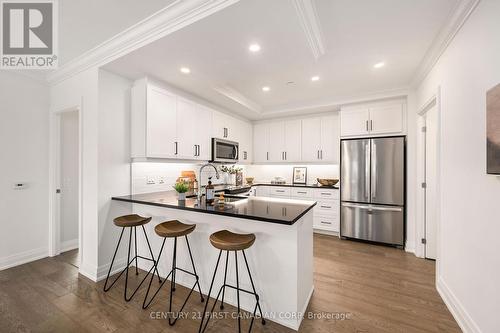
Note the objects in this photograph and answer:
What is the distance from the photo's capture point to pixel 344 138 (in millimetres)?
3949

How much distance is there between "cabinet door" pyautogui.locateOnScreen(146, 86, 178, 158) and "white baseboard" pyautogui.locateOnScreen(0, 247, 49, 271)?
236 cm

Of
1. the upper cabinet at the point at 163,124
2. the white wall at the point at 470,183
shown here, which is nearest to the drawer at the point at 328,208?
the white wall at the point at 470,183

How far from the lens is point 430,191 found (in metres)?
2.99

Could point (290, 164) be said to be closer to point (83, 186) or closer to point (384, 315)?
point (384, 315)

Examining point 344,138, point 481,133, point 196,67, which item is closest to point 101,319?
point 196,67

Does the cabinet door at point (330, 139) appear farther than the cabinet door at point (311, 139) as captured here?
No

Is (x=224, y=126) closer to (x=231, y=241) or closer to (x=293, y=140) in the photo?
(x=293, y=140)

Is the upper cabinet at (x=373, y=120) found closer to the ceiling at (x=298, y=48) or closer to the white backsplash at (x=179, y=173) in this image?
the ceiling at (x=298, y=48)

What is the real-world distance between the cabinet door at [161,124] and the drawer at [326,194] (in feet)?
9.44

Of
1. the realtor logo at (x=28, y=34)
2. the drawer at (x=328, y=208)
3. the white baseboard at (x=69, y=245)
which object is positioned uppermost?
the realtor logo at (x=28, y=34)

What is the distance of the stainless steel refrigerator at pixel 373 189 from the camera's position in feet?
11.3

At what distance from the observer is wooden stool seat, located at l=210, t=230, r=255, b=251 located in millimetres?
1589

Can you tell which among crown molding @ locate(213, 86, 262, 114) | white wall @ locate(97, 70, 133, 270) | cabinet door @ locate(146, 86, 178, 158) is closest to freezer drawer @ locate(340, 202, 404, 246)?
crown molding @ locate(213, 86, 262, 114)

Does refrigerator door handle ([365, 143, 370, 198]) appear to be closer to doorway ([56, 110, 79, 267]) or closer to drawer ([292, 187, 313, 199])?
drawer ([292, 187, 313, 199])
